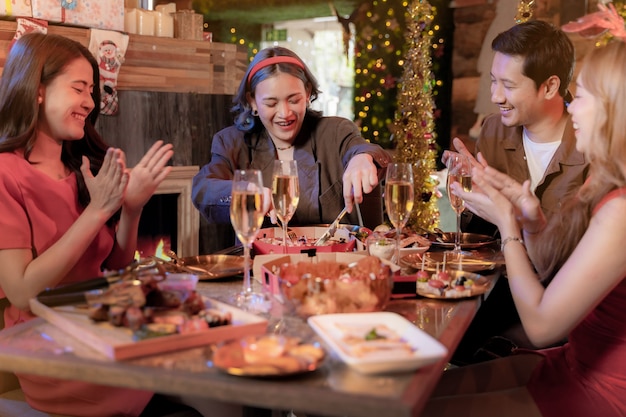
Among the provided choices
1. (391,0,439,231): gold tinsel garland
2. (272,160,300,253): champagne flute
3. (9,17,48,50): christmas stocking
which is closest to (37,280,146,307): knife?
(272,160,300,253): champagne flute

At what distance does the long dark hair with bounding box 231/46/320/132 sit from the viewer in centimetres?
278

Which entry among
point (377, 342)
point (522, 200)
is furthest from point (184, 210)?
point (377, 342)

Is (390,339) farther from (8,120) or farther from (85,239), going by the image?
(8,120)

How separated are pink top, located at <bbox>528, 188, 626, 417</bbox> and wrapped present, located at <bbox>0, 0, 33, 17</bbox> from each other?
314cm

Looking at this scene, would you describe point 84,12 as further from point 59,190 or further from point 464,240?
point 464,240

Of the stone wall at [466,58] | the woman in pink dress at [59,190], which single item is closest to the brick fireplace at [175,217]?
the woman in pink dress at [59,190]

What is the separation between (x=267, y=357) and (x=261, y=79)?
1.84m

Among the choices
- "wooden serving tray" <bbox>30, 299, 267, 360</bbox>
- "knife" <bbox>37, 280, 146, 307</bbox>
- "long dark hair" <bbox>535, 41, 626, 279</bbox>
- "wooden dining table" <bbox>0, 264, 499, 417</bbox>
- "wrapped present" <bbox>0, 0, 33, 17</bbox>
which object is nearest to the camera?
"wooden dining table" <bbox>0, 264, 499, 417</bbox>

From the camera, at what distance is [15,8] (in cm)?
360

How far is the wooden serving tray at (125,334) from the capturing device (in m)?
1.16

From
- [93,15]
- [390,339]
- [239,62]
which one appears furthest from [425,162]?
[390,339]

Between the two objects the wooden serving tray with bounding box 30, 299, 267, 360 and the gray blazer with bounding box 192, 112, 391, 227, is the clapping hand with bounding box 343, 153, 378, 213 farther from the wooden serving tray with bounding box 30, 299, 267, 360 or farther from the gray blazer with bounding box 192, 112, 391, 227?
the wooden serving tray with bounding box 30, 299, 267, 360

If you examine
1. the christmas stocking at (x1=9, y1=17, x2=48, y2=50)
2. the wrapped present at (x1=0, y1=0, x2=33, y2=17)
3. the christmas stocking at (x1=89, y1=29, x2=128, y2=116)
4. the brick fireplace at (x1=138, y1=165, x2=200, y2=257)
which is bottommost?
the brick fireplace at (x1=138, y1=165, x2=200, y2=257)

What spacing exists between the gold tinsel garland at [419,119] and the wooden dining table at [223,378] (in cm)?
523
